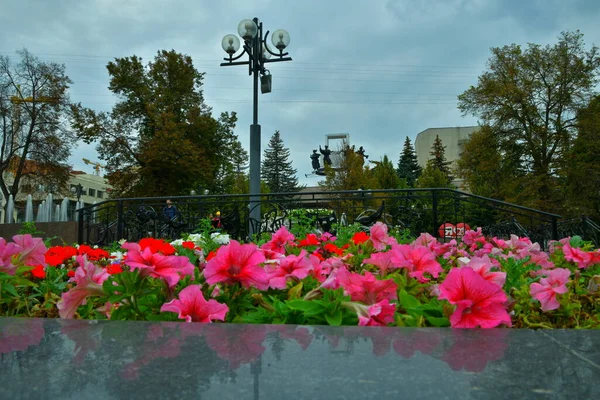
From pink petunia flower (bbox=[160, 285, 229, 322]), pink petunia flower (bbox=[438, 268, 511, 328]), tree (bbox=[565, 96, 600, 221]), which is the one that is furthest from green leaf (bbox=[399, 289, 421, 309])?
tree (bbox=[565, 96, 600, 221])

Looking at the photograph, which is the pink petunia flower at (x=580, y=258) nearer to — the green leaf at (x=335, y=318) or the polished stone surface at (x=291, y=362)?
the polished stone surface at (x=291, y=362)

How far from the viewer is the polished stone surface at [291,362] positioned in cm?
64

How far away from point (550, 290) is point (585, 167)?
28.2 meters

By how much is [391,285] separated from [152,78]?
33171mm

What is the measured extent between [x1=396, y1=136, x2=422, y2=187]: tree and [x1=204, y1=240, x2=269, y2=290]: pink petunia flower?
64.9 meters

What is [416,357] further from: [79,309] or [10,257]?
[10,257]

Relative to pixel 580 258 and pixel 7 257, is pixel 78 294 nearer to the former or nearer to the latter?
pixel 7 257

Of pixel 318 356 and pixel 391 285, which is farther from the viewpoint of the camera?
pixel 391 285

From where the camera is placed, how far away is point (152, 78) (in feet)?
104

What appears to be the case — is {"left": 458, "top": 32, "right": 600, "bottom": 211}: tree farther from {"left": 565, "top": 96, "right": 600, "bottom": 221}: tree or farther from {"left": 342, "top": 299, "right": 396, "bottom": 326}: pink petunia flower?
{"left": 342, "top": 299, "right": 396, "bottom": 326}: pink petunia flower

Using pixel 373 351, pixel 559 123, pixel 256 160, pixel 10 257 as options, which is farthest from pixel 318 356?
pixel 559 123

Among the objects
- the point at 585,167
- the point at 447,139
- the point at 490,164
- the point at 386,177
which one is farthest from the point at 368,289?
the point at 447,139

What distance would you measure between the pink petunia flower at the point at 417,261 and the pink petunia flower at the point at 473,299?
41cm

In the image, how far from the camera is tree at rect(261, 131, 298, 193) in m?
75.6
